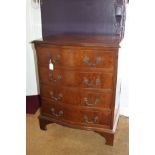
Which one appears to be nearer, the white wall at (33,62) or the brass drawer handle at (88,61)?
the brass drawer handle at (88,61)

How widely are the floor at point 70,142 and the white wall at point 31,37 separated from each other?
0.60 metres

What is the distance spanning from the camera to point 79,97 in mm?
1739

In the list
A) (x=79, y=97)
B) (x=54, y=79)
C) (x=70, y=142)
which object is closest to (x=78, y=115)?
(x=79, y=97)

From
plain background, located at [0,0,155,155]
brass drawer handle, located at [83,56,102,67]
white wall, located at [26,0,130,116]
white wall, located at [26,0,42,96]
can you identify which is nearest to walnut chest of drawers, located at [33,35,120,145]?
brass drawer handle, located at [83,56,102,67]

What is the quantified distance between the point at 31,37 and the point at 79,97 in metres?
1.12

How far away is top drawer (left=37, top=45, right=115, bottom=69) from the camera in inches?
61.6

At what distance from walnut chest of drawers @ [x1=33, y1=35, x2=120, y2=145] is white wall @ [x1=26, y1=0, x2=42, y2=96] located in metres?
0.67

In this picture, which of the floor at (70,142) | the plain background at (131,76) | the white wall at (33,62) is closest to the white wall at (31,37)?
the white wall at (33,62)

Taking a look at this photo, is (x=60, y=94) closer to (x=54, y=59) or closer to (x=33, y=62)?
(x=54, y=59)

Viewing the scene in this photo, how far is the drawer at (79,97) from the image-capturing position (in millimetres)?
1678

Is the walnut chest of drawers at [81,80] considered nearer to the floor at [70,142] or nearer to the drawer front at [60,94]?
the drawer front at [60,94]
